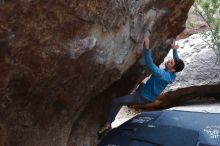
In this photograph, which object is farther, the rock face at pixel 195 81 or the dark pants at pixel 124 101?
the rock face at pixel 195 81

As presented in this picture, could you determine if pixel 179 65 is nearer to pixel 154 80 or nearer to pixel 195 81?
pixel 154 80

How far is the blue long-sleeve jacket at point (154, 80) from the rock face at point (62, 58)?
0.23 meters

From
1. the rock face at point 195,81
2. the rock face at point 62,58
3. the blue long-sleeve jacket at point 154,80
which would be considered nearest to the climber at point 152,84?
the blue long-sleeve jacket at point 154,80

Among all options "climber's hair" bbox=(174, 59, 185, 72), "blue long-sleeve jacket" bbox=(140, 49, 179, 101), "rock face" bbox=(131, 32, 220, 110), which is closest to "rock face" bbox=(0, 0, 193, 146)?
"blue long-sleeve jacket" bbox=(140, 49, 179, 101)

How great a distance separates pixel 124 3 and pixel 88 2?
0.49 metres

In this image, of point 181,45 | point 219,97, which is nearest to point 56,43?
point 219,97

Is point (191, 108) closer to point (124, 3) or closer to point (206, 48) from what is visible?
point (206, 48)

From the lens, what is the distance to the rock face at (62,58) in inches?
137

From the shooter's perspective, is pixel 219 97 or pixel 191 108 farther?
pixel 219 97

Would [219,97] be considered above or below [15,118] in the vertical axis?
below

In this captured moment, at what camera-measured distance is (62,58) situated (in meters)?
3.95

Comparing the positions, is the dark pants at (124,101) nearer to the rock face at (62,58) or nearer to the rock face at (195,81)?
the rock face at (62,58)

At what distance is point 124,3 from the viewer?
13.2ft

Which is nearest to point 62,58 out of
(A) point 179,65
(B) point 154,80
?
(B) point 154,80
